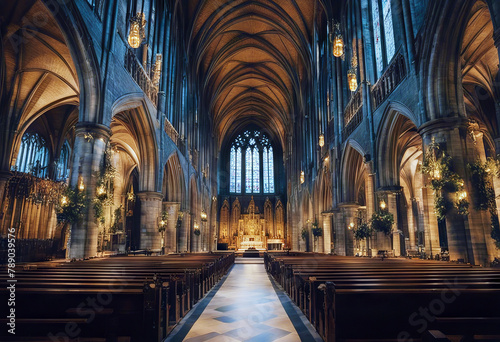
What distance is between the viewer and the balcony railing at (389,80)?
12.5 m

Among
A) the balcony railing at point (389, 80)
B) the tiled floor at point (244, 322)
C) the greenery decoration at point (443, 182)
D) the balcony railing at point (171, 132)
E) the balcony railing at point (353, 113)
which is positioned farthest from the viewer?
the balcony railing at point (171, 132)

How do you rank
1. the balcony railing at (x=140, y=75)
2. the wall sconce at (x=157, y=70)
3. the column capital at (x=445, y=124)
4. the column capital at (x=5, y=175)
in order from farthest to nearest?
the wall sconce at (x=157, y=70)
the column capital at (x=5, y=175)
the balcony railing at (x=140, y=75)
the column capital at (x=445, y=124)

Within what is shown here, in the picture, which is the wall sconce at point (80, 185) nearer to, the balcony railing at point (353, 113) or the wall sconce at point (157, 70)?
the wall sconce at point (157, 70)

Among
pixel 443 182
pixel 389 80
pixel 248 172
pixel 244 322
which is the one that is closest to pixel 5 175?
pixel 244 322

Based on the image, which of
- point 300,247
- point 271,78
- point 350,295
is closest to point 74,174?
point 350,295

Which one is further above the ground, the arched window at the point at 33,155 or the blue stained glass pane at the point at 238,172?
the blue stained glass pane at the point at 238,172

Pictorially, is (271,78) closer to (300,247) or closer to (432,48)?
(300,247)

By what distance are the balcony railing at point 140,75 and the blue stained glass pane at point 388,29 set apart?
11.4m

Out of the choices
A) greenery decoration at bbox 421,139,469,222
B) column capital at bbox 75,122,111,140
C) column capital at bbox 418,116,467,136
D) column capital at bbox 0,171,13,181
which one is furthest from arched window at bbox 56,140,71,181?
greenery decoration at bbox 421,139,469,222

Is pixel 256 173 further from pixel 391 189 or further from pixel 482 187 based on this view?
pixel 482 187

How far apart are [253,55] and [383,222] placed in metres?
27.5

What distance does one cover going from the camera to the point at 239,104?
45844mm

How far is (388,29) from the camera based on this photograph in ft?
49.0

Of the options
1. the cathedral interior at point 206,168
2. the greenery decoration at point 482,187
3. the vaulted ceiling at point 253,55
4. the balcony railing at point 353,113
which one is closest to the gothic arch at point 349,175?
the cathedral interior at point 206,168
